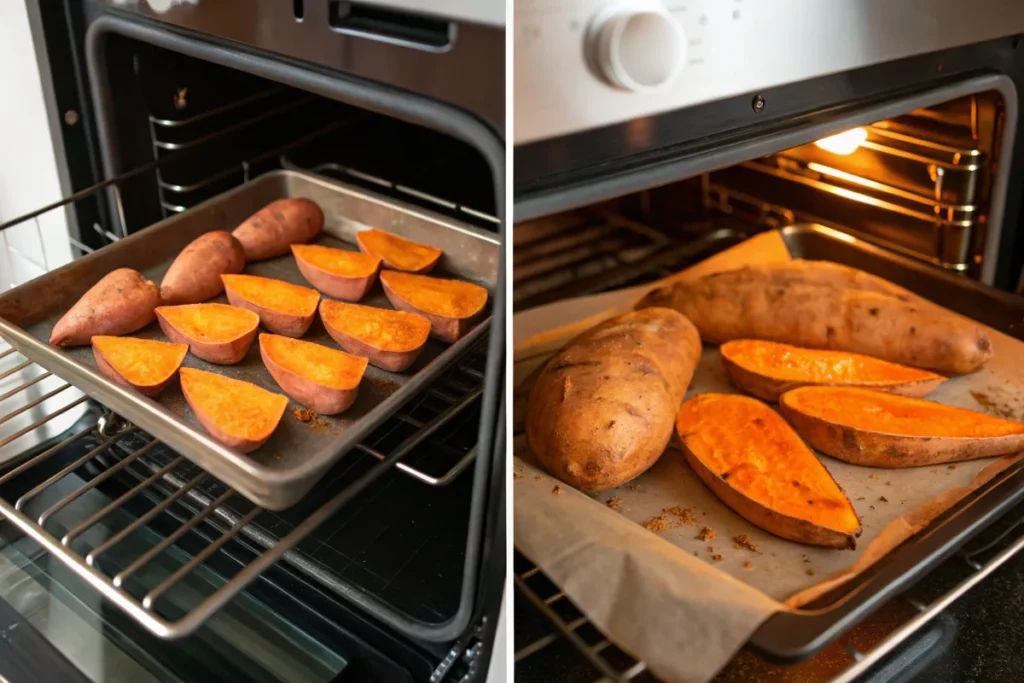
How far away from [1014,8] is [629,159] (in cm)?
51

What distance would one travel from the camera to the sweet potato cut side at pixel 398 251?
998mm

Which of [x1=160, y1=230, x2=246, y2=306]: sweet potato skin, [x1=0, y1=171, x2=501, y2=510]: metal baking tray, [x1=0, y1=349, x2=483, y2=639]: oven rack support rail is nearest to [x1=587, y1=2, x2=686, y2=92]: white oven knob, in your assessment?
[x1=0, y1=171, x2=501, y2=510]: metal baking tray

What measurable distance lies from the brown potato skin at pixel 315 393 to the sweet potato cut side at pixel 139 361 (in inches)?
3.8

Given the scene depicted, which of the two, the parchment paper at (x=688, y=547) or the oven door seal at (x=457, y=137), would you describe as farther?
the parchment paper at (x=688, y=547)

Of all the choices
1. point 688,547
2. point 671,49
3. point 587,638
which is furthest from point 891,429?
point 671,49

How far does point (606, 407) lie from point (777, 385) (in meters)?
0.24

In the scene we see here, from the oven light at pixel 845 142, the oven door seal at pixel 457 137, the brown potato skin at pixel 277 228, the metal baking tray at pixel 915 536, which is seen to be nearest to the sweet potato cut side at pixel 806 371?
the metal baking tray at pixel 915 536

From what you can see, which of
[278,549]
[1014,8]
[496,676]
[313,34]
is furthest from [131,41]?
[1014,8]

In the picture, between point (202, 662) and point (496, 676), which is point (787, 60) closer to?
point (496, 676)

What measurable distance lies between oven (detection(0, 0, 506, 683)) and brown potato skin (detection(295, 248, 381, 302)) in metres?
0.13

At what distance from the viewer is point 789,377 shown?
0.96 metres

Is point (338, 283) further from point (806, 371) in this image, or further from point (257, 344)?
point (806, 371)

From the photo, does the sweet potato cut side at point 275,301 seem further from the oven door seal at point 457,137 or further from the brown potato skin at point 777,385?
the brown potato skin at point 777,385

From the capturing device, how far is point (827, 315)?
1033 millimetres
